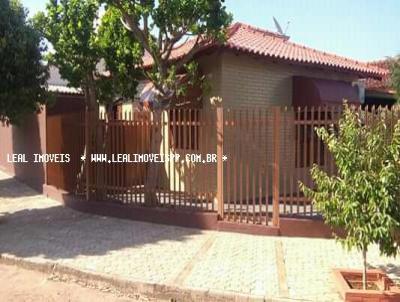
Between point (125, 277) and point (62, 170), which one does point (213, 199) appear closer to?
point (125, 277)

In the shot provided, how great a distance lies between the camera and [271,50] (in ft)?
36.4

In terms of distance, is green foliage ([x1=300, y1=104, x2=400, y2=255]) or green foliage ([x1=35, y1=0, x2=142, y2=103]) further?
green foliage ([x1=35, y1=0, x2=142, y2=103])

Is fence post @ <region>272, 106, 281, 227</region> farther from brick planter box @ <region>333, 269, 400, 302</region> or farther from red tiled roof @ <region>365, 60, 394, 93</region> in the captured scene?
red tiled roof @ <region>365, 60, 394, 93</region>

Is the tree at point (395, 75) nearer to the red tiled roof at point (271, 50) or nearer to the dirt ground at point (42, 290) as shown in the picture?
the red tiled roof at point (271, 50)

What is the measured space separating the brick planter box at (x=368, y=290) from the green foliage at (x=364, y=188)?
1.32 feet

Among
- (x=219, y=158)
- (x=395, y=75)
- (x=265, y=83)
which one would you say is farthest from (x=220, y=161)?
(x=395, y=75)

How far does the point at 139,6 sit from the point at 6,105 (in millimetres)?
3067

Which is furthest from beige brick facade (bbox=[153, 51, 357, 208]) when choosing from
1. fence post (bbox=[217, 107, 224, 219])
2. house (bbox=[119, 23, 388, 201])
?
fence post (bbox=[217, 107, 224, 219])

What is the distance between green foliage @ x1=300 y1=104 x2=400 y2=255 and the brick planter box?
404 millimetres

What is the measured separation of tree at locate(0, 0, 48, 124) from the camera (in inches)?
340

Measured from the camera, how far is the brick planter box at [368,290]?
4.89m

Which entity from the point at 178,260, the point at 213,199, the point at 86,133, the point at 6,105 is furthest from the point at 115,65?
the point at 178,260

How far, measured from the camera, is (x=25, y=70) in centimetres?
894

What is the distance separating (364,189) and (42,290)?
156 inches
